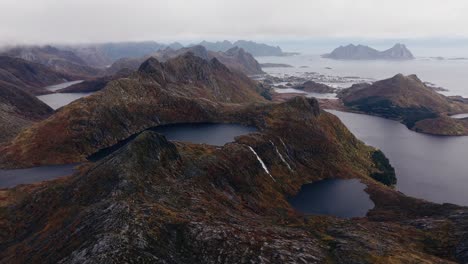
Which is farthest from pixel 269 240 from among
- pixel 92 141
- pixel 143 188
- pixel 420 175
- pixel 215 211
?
pixel 420 175

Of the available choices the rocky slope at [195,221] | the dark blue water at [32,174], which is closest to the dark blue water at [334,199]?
the rocky slope at [195,221]

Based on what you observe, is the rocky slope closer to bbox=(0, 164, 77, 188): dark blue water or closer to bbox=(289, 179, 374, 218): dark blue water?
bbox=(289, 179, 374, 218): dark blue water

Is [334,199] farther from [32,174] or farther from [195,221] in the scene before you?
[32,174]

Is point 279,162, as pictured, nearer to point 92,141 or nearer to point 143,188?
point 143,188

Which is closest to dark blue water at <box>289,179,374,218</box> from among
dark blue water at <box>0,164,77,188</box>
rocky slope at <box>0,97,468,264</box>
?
rocky slope at <box>0,97,468,264</box>

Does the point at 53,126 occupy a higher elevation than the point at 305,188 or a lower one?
higher

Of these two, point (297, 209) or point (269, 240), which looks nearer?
point (269, 240)
